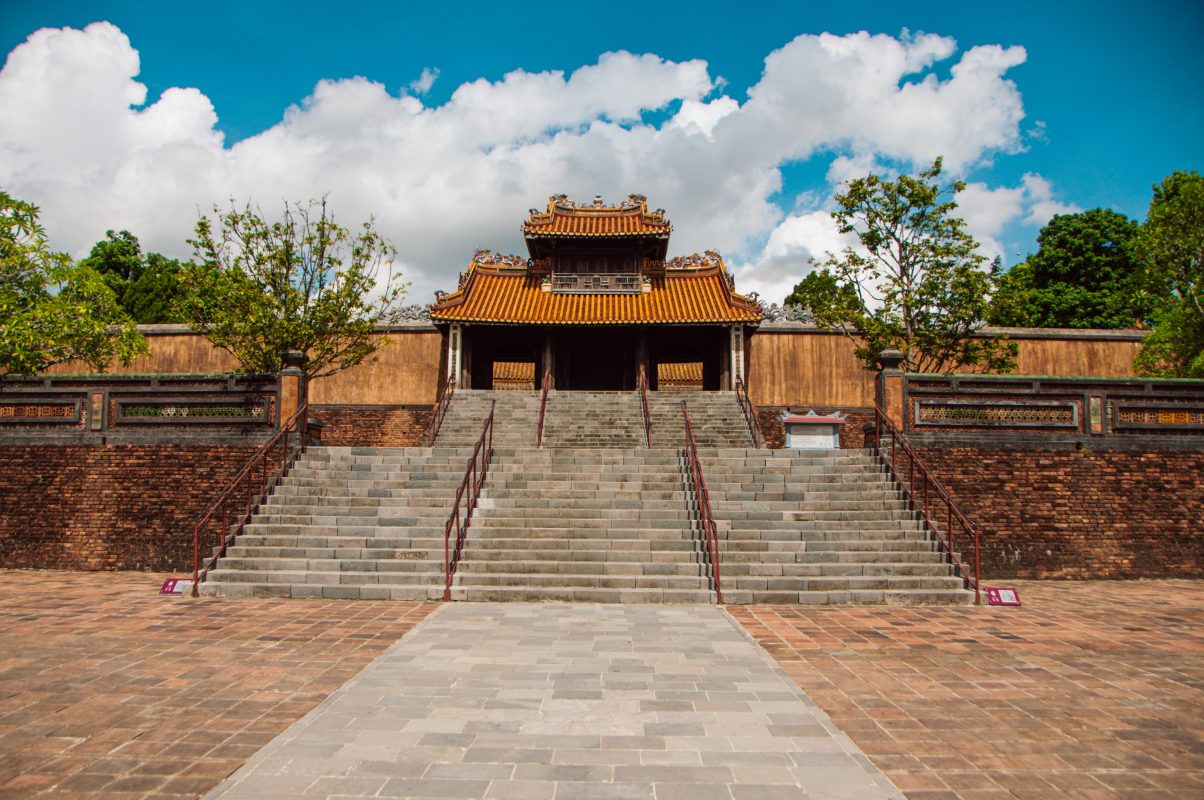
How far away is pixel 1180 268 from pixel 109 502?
23781 mm

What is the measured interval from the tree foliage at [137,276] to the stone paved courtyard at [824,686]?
2282 cm

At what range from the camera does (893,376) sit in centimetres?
1324

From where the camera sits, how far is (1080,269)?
3278cm

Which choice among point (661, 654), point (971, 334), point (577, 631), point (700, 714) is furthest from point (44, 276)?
point (971, 334)

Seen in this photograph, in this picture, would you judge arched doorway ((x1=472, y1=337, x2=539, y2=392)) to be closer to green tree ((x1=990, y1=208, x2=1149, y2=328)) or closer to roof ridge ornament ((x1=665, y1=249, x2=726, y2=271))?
roof ridge ornament ((x1=665, y1=249, x2=726, y2=271))

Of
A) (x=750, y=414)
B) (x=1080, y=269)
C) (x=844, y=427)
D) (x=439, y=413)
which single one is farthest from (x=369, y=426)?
(x=1080, y=269)

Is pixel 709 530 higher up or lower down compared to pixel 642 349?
lower down

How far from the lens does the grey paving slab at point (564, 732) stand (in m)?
3.66

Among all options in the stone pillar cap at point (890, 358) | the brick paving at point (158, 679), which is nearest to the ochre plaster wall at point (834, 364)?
the stone pillar cap at point (890, 358)

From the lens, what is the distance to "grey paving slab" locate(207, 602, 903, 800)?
12.0ft

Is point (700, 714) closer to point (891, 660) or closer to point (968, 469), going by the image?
point (891, 660)

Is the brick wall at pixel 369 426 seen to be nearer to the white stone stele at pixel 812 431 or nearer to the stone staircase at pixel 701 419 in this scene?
the stone staircase at pixel 701 419

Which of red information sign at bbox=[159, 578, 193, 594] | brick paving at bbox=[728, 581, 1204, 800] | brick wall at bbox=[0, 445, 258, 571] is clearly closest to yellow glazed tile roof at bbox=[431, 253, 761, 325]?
brick wall at bbox=[0, 445, 258, 571]

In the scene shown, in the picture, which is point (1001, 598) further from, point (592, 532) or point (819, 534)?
point (592, 532)
